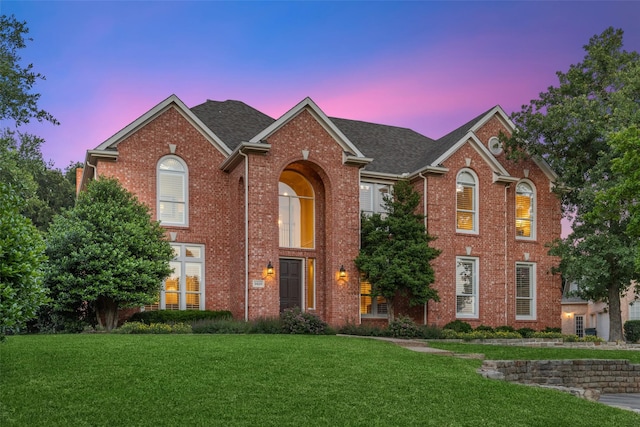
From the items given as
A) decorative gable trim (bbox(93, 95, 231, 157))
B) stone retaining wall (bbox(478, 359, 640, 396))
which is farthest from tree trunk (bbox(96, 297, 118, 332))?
stone retaining wall (bbox(478, 359, 640, 396))

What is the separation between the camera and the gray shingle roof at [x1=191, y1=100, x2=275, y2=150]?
1009 inches

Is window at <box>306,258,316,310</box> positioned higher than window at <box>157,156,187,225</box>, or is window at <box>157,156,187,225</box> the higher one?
window at <box>157,156,187,225</box>

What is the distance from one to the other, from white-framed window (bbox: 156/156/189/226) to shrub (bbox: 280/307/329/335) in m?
5.76

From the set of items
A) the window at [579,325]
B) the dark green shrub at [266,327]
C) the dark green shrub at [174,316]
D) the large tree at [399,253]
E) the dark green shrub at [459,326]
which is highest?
the large tree at [399,253]

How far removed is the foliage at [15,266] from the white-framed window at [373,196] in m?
18.0

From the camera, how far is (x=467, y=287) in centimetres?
2620

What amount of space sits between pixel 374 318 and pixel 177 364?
14.8 meters

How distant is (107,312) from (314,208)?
869cm

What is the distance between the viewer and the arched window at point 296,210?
79.5 ft

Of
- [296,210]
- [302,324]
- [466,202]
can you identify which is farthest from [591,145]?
[302,324]

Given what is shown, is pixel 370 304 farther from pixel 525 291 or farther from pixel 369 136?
pixel 369 136

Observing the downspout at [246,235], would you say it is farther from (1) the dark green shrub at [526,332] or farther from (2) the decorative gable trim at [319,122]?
(1) the dark green shrub at [526,332]

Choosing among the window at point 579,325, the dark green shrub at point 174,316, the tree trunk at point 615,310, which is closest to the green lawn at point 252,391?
the dark green shrub at point 174,316

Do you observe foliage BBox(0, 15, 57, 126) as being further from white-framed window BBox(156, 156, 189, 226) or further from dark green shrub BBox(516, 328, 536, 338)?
dark green shrub BBox(516, 328, 536, 338)
